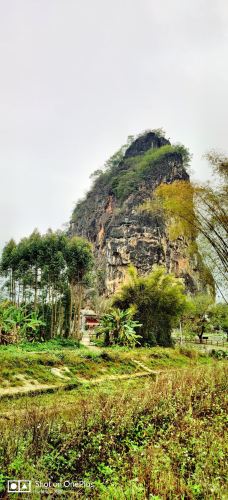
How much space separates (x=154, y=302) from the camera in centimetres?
2111

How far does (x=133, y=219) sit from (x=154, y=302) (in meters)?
29.8

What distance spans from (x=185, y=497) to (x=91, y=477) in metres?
0.88

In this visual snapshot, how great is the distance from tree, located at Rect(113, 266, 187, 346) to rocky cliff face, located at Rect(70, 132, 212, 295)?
69.9ft

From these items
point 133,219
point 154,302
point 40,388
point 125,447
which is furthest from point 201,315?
point 125,447

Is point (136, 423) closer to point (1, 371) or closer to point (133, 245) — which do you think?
point (1, 371)

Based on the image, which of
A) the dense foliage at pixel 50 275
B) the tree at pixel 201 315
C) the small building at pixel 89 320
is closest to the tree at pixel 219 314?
the tree at pixel 201 315

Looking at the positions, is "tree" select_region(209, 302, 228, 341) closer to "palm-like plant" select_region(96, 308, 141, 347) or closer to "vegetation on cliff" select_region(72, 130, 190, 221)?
"palm-like plant" select_region(96, 308, 141, 347)

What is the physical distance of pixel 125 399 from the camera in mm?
4977

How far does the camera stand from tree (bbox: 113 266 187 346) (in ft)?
68.5

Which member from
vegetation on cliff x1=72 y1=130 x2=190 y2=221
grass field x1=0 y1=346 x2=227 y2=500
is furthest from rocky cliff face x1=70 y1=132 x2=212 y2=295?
grass field x1=0 y1=346 x2=227 y2=500

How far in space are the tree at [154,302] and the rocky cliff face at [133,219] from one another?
69.9ft

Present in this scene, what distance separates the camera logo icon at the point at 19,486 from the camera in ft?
9.45

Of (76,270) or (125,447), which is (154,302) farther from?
(125,447)

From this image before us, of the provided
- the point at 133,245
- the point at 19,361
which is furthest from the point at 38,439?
the point at 133,245
